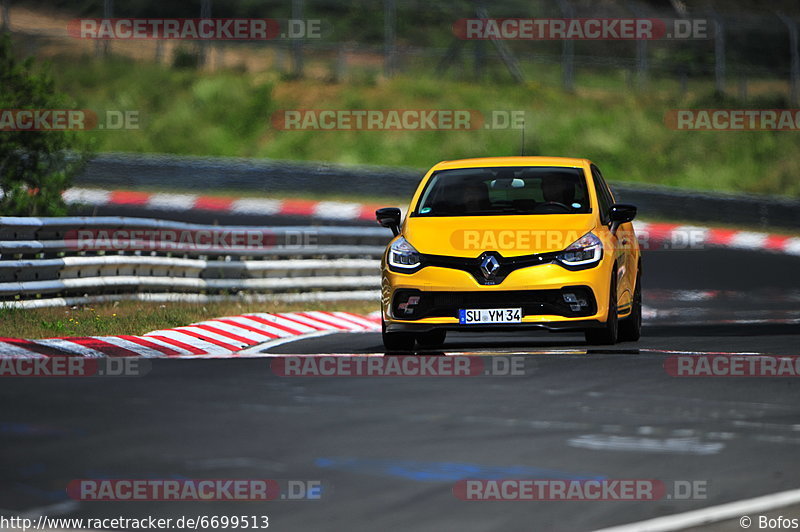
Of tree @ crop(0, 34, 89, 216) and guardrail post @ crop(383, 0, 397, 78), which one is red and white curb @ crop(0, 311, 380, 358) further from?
guardrail post @ crop(383, 0, 397, 78)

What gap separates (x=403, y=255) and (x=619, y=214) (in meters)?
1.99

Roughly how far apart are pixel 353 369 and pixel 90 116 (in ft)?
102

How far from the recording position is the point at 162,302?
56.1 ft

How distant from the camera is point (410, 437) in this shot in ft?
27.0

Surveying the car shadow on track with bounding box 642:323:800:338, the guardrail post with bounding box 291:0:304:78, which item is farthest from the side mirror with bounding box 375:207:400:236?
the guardrail post with bounding box 291:0:304:78

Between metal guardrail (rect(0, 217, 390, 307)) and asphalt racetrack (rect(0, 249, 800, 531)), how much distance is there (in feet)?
12.6

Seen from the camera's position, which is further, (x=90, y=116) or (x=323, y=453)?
(x=90, y=116)

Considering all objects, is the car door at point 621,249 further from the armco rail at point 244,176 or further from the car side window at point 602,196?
the armco rail at point 244,176

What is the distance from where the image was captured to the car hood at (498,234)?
12.3m

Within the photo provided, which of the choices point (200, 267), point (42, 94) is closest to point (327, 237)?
point (200, 267)

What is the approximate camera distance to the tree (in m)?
18.8

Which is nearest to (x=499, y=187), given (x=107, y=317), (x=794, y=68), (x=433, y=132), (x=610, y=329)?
(x=610, y=329)

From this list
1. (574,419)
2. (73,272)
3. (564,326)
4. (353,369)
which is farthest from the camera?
(73,272)

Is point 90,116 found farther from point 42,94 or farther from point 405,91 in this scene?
point 42,94
